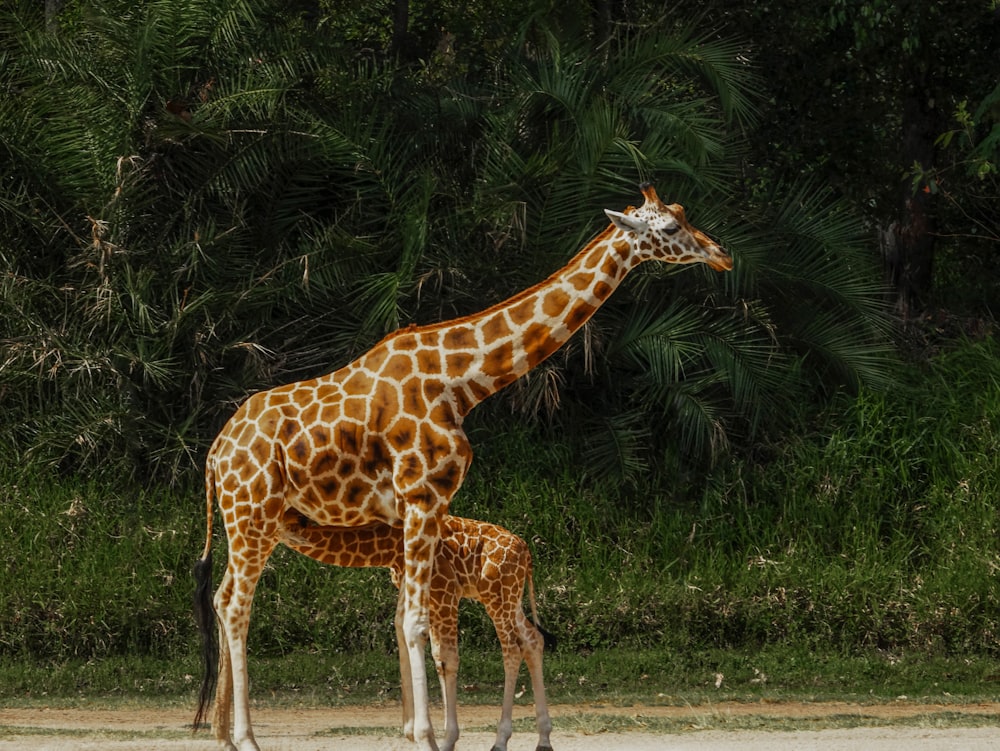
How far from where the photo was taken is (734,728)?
28.7ft

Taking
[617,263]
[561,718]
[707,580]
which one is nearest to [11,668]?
[561,718]

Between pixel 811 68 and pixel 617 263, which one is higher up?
pixel 811 68

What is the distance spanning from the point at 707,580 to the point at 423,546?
5029 millimetres

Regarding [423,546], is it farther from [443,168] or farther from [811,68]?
[811,68]

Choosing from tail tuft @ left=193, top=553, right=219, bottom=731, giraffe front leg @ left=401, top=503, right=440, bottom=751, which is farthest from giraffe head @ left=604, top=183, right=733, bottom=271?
tail tuft @ left=193, top=553, right=219, bottom=731

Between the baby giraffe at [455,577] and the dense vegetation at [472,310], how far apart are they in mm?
3323

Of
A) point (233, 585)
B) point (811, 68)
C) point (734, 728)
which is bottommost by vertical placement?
point (734, 728)

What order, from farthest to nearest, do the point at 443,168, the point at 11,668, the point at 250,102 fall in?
the point at 443,168
the point at 250,102
the point at 11,668

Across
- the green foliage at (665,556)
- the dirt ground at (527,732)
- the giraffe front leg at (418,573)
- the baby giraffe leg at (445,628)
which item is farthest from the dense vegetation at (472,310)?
the giraffe front leg at (418,573)

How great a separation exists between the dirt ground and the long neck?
2038mm

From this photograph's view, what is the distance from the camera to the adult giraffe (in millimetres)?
7109

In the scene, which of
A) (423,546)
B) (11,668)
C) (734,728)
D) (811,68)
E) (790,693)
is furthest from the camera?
(811,68)

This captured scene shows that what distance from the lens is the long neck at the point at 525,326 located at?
24.2 ft

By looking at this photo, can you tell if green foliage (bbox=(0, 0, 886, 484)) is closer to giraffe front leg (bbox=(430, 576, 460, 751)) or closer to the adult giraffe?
giraffe front leg (bbox=(430, 576, 460, 751))
